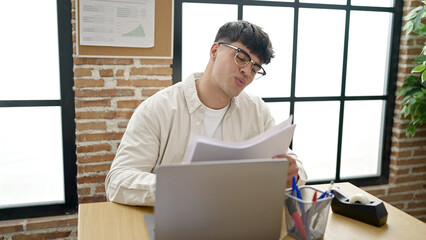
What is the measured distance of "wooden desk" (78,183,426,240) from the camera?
112cm

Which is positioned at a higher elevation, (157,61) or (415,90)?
(157,61)

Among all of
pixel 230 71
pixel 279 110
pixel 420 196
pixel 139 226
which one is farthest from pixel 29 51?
pixel 420 196

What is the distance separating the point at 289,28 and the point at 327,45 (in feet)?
1.10

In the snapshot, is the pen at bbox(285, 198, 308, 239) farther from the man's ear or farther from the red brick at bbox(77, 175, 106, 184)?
the red brick at bbox(77, 175, 106, 184)

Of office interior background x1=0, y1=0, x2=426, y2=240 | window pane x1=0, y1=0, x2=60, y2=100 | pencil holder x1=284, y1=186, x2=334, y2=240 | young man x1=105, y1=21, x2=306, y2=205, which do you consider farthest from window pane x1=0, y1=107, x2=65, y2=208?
pencil holder x1=284, y1=186, x2=334, y2=240

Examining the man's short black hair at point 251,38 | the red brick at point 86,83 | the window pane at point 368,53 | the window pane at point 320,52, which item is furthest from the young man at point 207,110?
the window pane at point 368,53

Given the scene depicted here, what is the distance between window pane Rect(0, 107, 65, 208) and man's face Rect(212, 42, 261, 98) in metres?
1.08

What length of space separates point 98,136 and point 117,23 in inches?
25.4

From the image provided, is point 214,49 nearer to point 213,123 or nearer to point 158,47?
point 213,123

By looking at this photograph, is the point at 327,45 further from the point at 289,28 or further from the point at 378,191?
the point at 378,191

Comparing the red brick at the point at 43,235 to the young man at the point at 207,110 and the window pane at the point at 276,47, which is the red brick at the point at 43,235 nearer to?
the young man at the point at 207,110

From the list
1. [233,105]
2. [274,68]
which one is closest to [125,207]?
[233,105]

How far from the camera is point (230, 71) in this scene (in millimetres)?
1648

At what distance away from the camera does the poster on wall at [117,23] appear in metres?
2.06
